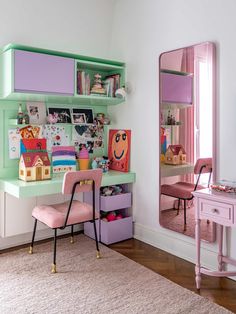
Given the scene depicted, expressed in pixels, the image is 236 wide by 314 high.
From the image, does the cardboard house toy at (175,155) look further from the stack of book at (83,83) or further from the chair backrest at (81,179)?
the stack of book at (83,83)

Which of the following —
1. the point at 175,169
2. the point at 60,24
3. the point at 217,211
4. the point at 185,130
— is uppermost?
the point at 60,24

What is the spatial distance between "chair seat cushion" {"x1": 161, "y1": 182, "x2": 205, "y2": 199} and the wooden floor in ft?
1.90

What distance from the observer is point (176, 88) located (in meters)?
2.86

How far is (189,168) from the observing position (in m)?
2.76

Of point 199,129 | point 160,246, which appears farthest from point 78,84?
point 160,246

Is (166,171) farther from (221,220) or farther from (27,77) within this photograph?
(27,77)

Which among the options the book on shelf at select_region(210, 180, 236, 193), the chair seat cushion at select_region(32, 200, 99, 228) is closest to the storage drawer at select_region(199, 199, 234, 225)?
the book on shelf at select_region(210, 180, 236, 193)

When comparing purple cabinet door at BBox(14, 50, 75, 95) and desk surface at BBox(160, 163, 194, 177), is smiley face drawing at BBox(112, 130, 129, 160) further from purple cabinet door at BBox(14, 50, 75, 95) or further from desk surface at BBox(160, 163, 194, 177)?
purple cabinet door at BBox(14, 50, 75, 95)

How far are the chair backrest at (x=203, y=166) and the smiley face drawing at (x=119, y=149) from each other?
955 millimetres

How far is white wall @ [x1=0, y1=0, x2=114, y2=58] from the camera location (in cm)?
288

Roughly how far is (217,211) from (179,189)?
0.75m

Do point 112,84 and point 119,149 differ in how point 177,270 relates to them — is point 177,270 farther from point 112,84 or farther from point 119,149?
point 112,84

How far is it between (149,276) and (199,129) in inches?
50.8

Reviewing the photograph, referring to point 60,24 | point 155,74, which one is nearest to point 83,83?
point 60,24
